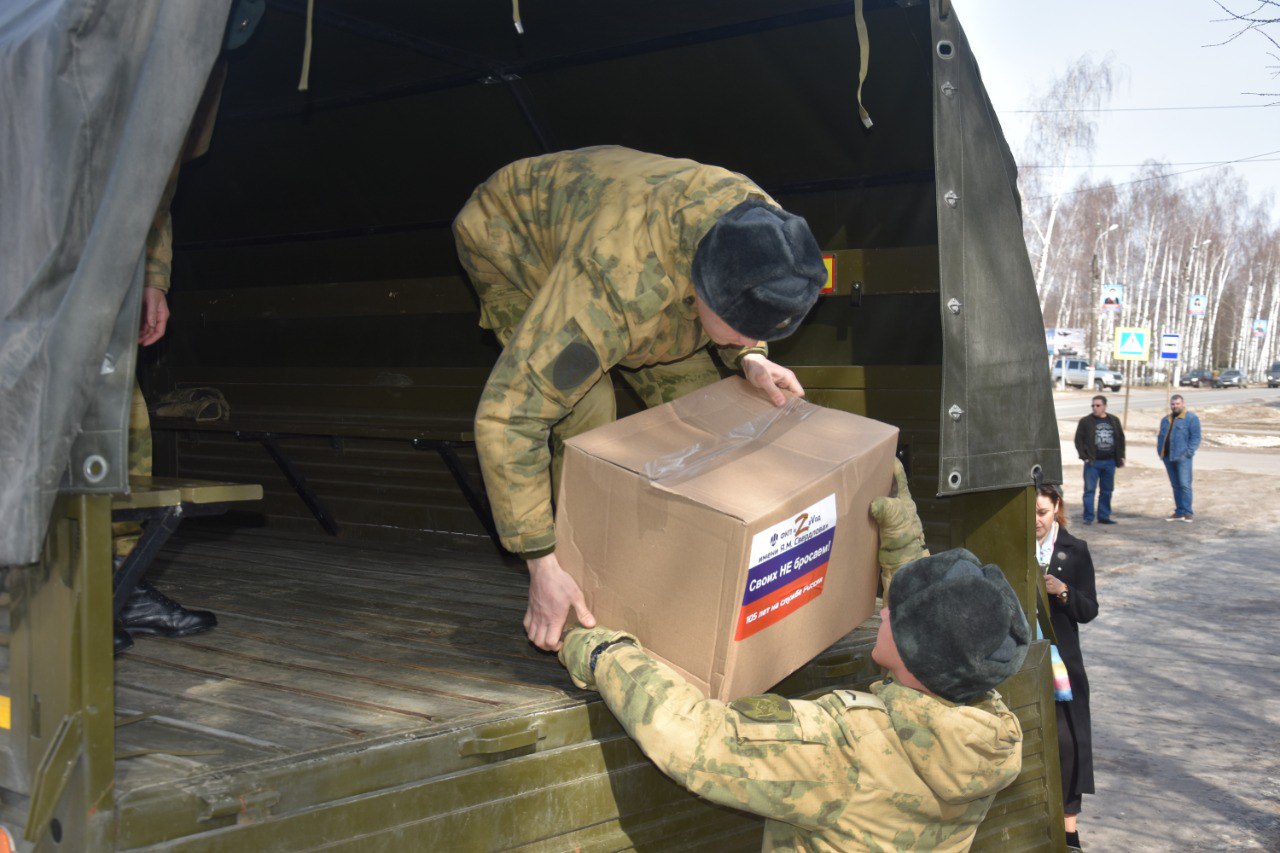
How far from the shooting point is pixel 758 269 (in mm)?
2574

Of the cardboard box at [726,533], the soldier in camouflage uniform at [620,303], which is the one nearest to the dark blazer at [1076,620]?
the cardboard box at [726,533]

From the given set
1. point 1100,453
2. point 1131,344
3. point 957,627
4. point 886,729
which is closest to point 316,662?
point 886,729

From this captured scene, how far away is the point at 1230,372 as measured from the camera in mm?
56312

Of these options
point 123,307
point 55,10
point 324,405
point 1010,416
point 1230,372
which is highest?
point 55,10

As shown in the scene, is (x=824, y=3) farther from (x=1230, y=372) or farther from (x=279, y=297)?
(x=1230, y=372)

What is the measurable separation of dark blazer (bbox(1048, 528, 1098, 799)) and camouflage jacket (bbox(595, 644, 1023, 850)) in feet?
7.96

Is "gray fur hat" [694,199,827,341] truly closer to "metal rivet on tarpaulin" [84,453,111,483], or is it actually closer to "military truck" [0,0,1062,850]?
"military truck" [0,0,1062,850]

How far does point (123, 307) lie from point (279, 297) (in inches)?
173

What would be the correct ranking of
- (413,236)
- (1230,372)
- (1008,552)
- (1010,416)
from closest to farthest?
(1010,416), (1008,552), (413,236), (1230,372)

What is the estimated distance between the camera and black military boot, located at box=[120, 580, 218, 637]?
127 inches

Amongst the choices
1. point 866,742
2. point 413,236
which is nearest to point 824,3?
point 866,742

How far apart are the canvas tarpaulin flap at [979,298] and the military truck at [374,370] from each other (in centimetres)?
1

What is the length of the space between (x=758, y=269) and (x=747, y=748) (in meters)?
0.97

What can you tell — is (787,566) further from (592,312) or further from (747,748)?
(592,312)
